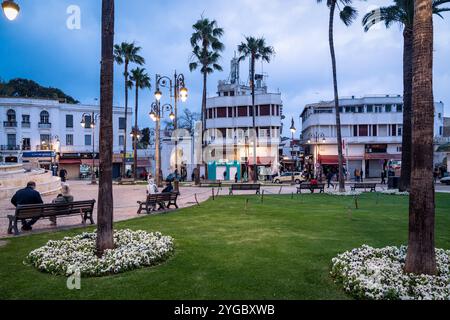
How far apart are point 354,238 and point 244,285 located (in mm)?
4637

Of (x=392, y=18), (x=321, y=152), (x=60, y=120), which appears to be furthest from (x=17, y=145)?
(x=392, y=18)

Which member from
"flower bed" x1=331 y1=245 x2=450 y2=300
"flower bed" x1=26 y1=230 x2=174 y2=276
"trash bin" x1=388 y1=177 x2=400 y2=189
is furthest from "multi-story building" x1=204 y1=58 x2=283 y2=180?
"flower bed" x1=331 y1=245 x2=450 y2=300

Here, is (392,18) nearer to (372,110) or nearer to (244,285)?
(244,285)

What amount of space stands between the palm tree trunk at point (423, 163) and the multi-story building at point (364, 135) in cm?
4472

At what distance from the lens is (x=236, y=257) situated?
7.49 meters

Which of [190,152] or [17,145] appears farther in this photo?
[17,145]

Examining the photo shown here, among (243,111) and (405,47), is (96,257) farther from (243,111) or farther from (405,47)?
(243,111)

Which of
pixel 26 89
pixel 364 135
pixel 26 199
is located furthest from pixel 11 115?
pixel 364 135

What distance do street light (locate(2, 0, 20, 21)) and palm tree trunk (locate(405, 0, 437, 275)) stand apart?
7.82 metres

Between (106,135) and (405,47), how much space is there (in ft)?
67.2

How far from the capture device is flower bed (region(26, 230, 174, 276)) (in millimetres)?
6562

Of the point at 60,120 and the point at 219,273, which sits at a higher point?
the point at 60,120
